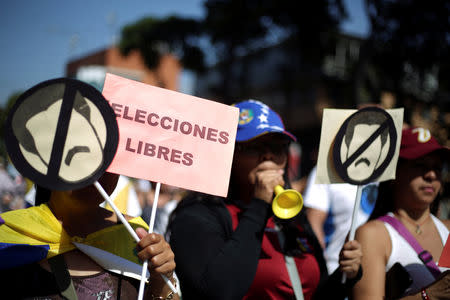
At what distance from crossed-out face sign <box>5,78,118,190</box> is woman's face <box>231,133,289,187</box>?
84 centimetres

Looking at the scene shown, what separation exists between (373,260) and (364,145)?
1.78 feet

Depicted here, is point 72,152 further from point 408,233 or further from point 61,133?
point 408,233

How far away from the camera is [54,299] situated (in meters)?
1.44

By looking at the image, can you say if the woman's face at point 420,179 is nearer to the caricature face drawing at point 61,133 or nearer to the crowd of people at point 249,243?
the crowd of people at point 249,243

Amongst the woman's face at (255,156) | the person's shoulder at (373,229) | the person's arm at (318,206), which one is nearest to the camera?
the person's shoulder at (373,229)

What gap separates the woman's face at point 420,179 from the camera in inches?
86.1

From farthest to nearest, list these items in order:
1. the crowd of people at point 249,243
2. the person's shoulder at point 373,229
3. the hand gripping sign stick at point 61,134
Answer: the person's shoulder at point 373,229 < the crowd of people at point 249,243 < the hand gripping sign stick at point 61,134

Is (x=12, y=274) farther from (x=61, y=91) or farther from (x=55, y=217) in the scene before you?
(x=61, y=91)

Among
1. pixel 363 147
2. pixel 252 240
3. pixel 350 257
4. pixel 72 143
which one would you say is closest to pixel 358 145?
pixel 363 147

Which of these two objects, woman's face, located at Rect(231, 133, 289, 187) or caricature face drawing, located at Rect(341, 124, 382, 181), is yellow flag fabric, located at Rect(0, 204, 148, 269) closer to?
woman's face, located at Rect(231, 133, 289, 187)

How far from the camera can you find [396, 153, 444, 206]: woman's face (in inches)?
86.1

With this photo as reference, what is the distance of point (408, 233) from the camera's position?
2082 mm

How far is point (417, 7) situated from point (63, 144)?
39.8 ft

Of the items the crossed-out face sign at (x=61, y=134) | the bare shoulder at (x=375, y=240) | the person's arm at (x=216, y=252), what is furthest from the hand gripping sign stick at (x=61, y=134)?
the bare shoulder at (x=375, y=240)
